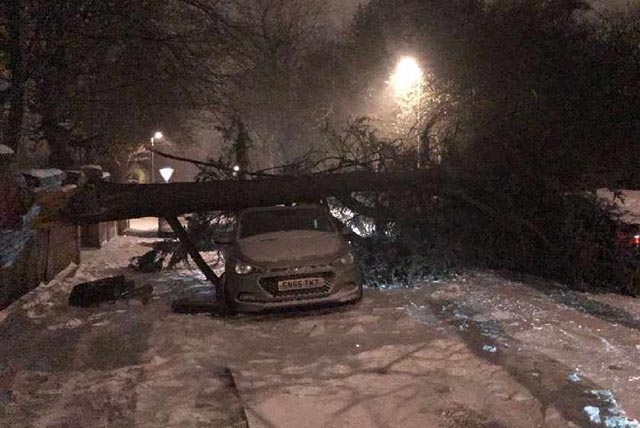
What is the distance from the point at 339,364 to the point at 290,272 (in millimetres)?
2499

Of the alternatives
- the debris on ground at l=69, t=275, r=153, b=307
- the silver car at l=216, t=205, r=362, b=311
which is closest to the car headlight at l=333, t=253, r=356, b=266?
the silver car at l=216, t=205, r=362, b=311

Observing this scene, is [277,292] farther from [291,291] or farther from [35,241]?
[35,241]

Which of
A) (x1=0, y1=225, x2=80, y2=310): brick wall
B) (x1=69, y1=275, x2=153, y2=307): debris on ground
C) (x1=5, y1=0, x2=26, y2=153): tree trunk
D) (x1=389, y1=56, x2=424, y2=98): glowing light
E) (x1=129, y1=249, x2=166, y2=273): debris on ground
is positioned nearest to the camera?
(x1=0, y1=225, x2=80, y2=310): brick wall

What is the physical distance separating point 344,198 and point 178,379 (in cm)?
Result: 735

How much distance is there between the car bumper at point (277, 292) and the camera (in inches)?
382

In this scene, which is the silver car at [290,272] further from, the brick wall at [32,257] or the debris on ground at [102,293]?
the brick wall at [32,257]

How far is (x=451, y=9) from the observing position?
24.6 metres

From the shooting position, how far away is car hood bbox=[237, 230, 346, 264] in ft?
32.5

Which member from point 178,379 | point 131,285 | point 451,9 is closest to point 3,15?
point 131,285

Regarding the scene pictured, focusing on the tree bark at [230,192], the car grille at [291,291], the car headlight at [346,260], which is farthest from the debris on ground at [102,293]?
the car headlight at [346,260]

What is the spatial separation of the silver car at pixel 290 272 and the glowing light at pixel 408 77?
12.6 meters

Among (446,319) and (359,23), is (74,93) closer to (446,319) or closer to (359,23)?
(446,319)

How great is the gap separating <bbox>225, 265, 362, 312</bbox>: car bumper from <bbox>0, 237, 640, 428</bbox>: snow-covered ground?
0.25m

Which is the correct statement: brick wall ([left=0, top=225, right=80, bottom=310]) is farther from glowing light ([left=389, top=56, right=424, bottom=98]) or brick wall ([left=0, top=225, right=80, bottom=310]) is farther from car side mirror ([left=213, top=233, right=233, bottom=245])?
glowing light ([left=389, top=56, right=424, bottom=98])
